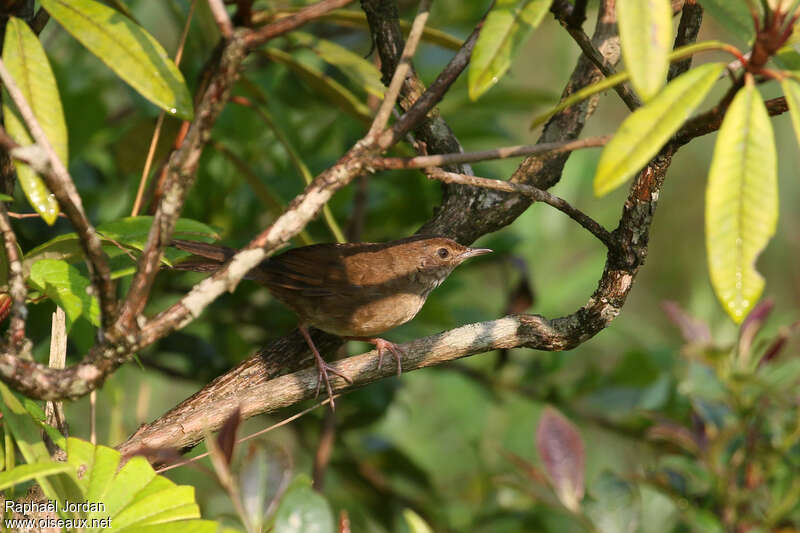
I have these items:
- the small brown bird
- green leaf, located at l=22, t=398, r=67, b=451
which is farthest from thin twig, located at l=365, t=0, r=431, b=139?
the small brown bird

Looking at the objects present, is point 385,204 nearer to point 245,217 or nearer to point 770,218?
point 245,217

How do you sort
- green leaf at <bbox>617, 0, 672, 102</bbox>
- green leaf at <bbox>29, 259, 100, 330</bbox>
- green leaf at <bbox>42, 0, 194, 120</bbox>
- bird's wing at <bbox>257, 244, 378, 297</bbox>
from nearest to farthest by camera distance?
green leaf at <bbox>617, 0, 672, 102</bbox>, green leaf at <bbox>42, 0, 194, 120</bbox>, green leaf at <bbox>29, 259, 100, 330</bbox>, bird's wing at <bbox>257, 244, 378, 297</bbox>

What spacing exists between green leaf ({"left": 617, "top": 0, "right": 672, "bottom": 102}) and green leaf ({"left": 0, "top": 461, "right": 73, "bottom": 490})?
124 centimetres

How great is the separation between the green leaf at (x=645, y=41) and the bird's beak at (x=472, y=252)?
2.40 metres

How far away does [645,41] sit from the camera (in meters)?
1.35

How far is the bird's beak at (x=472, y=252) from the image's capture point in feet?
12.5

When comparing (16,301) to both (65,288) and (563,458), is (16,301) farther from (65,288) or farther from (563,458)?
(563,458)

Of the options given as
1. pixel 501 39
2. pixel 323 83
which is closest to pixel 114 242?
pixel 501 39

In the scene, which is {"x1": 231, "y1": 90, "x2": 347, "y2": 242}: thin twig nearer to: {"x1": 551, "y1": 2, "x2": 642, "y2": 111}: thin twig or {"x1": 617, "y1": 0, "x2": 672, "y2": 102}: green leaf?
{"x1": 551, "y1": 2, "x2": 642, "y2": 111}: thin twig

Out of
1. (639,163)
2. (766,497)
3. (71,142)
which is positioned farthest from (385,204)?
(639,163)

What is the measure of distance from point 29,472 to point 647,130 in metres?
1.29

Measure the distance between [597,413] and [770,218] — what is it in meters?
3.20

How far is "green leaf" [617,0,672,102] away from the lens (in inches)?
52.2

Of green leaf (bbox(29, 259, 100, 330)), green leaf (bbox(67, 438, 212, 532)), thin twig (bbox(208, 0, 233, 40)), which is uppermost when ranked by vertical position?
thin twig (bbox(208, 0, 233, 40))
